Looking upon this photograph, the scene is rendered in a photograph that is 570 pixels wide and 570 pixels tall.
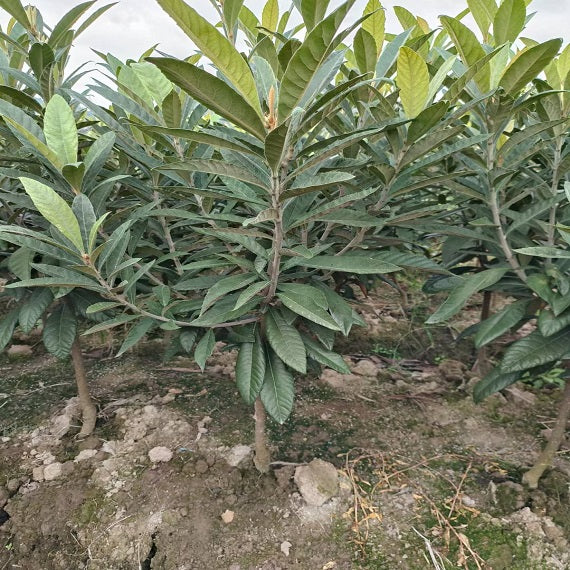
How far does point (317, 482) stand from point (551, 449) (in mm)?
865

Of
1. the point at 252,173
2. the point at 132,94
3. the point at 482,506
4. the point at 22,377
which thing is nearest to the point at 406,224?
the point at 252,173

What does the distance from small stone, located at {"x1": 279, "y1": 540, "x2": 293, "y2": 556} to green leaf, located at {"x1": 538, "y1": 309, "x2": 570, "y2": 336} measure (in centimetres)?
105

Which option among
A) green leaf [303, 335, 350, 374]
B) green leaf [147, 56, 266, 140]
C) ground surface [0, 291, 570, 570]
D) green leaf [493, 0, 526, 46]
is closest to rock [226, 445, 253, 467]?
ground surface [0, 291, 570, 570]

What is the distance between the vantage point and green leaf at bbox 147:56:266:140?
79cm

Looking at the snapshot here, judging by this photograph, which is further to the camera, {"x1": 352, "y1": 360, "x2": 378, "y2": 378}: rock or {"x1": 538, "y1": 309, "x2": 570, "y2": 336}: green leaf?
{"x1": 352, "y1": 360, "x2": 378, "y2": 378}: rock

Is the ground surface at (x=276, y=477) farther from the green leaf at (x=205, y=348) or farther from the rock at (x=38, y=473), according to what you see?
the green leaf at (x=205, y=348)

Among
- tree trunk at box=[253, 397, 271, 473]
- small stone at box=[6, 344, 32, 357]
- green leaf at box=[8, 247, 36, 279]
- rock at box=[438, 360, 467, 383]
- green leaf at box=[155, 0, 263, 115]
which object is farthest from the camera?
small stone at box=[6, 344, 32, 357]

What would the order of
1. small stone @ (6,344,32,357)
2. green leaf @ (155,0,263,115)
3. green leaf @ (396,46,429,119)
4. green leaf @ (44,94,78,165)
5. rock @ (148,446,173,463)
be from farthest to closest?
small stone @ (6,344,32,357), rock @ (148,446,173,463), green leaf @ (44,94,78,165), green leaf @ (396,46,429,119), green leaf @ (155,0,263,115)

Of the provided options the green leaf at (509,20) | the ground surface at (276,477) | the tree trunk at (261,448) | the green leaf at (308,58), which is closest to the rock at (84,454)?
the ground surface at (276,477)

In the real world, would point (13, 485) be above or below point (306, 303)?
below

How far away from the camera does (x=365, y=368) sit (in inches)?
100

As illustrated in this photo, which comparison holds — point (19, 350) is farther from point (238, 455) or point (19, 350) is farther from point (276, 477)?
point (276, 477)

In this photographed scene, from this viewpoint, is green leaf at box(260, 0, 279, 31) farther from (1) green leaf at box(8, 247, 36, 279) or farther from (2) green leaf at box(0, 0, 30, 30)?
(1) green leaf at box(8, 247, 36, 279)

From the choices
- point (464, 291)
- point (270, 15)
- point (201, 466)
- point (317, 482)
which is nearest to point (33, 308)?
point (201, 466)
